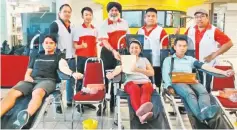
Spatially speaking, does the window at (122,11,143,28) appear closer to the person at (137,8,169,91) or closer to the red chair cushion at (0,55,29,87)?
the red chair cushion at (0,55,29,87)

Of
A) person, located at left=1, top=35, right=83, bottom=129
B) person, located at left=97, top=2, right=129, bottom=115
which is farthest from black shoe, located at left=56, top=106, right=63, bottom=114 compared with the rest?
person, located at left=97, top=2, right=129, bottom=115

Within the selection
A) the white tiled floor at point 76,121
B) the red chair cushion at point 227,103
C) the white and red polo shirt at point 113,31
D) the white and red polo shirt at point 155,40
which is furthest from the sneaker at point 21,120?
the red chair cushion at point 227,103

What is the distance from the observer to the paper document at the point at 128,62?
3729 millimetres

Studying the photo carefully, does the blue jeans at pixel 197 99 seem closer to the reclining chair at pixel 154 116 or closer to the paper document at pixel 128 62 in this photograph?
the reclining chair at pixel 154 116

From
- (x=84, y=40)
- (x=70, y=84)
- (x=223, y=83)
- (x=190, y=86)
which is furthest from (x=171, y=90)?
(x=70, y=84)

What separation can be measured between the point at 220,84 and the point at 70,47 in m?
2.14

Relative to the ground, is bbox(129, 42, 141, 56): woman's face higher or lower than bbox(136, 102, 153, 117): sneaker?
higher

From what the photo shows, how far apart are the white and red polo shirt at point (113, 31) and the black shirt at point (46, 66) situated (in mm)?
682

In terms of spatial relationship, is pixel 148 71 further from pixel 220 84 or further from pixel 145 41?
pixel 220 84

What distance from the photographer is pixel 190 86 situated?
144 inches

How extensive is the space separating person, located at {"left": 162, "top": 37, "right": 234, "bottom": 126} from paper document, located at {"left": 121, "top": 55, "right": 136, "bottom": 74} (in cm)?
44

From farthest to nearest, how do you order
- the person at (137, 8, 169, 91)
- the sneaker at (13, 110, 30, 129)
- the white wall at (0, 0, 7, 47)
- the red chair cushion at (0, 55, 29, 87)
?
1. the white wall at (0, 0, 7, 47)
2. the red chair cushion at (0, 55, 29, 87)
3. the person at (137, 8, 169, 91)
4. the sneaker at (13, 110, 30, 129)

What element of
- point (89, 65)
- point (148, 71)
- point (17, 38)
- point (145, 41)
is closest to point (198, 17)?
point (145, 41)

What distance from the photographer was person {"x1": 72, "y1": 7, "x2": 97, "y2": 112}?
4.40 m
